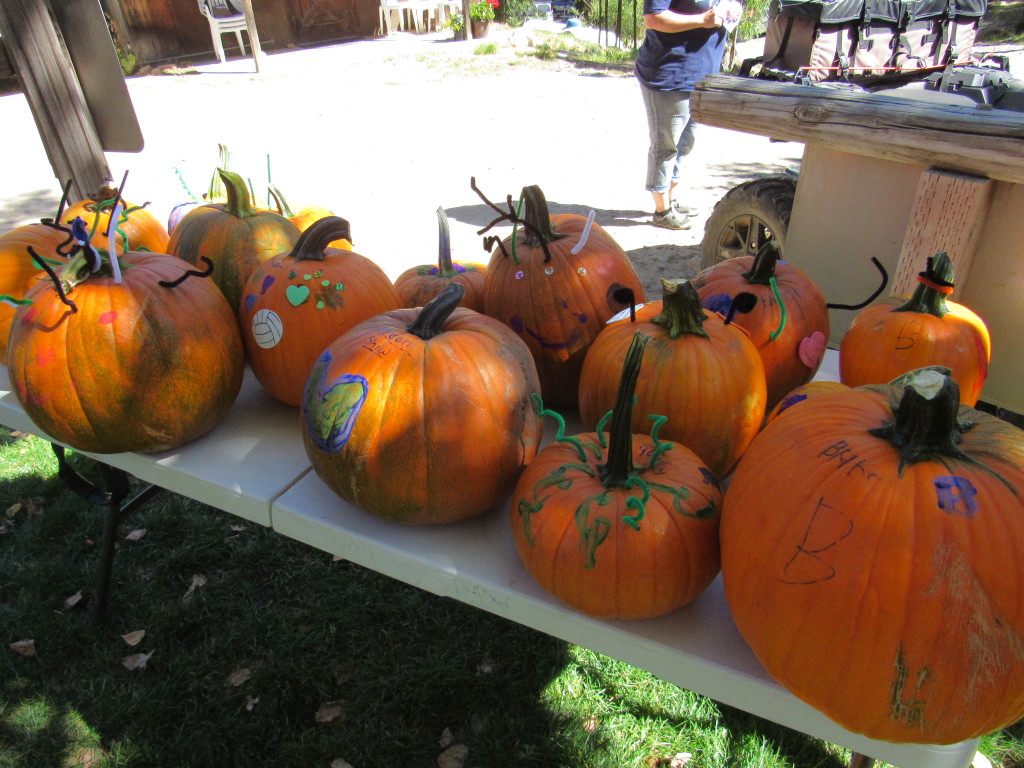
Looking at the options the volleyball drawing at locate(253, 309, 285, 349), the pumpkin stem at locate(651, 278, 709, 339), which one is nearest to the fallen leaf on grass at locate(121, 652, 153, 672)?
the volleyball drawing at locate(253, 309, 285, 349)

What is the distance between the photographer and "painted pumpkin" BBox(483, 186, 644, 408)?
1745mm

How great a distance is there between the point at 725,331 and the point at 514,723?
4.84ft

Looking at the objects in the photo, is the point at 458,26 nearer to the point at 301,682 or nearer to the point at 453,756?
the point at 301,682

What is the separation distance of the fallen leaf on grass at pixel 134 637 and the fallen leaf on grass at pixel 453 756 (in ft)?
4.02

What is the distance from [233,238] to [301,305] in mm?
434

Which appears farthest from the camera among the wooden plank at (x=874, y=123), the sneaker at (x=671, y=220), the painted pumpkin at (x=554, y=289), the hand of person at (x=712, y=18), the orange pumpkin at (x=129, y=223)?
the sneaker at (x=671, y=220)

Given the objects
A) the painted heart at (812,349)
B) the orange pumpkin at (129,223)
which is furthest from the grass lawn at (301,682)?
the orange pumpkin at (129,223)

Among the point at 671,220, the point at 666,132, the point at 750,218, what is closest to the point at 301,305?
the point at 750,218

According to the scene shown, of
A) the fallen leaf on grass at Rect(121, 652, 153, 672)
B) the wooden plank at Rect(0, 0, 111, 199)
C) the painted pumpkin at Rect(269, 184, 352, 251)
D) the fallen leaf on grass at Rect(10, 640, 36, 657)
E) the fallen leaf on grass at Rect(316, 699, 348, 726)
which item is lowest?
the fallen leaf on grass at Rect(316, 699, 348, 726)

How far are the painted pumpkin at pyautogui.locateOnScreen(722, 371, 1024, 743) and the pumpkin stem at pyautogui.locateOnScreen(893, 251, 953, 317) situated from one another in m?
0.57

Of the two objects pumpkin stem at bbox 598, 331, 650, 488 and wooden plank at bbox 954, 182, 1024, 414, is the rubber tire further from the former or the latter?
pumpkin stem at bbox 598, 331, 650, 488

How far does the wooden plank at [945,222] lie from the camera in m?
2.55

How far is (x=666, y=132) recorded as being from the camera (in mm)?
5676

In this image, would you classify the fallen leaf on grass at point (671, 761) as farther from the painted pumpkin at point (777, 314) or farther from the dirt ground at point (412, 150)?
the dirt ground at point (412, 150)
